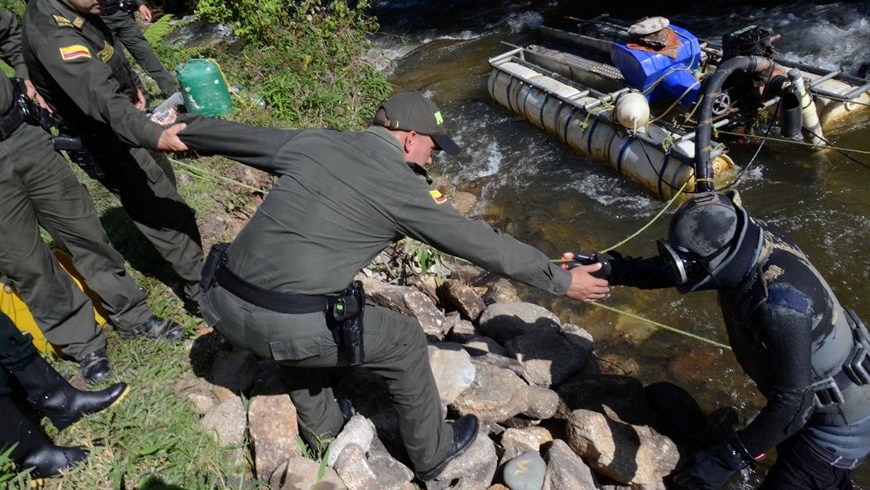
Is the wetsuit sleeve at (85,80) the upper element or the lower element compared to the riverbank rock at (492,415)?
upper

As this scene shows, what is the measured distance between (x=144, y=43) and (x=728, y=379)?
7.00m

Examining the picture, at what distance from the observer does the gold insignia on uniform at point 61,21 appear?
144 inches

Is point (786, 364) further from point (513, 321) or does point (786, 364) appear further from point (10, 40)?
point (10, 40)

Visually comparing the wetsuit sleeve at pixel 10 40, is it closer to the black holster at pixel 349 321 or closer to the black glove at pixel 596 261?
the black holster at pixel 349 321

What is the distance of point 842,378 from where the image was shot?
286 cm

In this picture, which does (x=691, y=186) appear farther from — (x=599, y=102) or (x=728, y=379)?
(x=728, y=379)

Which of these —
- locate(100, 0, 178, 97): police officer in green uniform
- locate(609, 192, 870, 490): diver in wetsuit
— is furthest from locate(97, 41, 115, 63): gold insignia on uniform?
locate(609, 192, 870, 490): diver in wetsuit

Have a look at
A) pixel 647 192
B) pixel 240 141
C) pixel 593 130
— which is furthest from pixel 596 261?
pixel 593 130

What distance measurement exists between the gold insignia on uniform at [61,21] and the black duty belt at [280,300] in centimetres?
207

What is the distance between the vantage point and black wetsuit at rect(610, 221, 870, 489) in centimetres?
261

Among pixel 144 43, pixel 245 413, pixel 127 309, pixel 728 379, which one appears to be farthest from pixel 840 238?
pixel 144 43

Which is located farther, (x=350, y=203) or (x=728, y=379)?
(x=728, y=379)

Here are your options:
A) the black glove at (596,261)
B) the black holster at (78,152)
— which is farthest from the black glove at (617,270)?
the black holster at (78,152)

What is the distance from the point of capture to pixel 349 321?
277 centimetres
